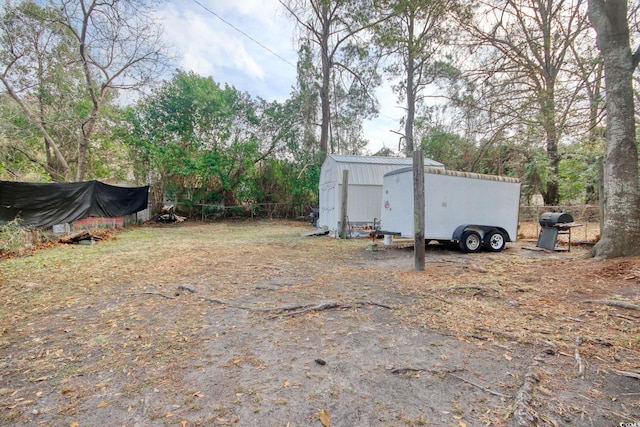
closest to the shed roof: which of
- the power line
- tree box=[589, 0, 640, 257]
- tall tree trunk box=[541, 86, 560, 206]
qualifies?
tall tree trunk box=[541, 86, 560, 206]

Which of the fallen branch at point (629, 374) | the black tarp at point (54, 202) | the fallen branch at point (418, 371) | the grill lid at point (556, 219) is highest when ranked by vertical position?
the black tarp at point (54, 202)

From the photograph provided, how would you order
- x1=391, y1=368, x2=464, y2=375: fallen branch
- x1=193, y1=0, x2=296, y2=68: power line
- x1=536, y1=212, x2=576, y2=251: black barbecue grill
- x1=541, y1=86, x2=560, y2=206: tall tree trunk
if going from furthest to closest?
1. x1=193, y1=0, x2=296, y2=68: power line
2. x1=541, y1=86, x2=560, y2=206: tall tree trunk
3. x1=536, y1=212, x2=576, y2=251: black barbecue grill
4. x1=391, y1=368, x2=464, y2=375: fallen branch

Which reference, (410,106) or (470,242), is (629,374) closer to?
(470,242)

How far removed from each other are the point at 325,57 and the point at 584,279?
18.0 meters

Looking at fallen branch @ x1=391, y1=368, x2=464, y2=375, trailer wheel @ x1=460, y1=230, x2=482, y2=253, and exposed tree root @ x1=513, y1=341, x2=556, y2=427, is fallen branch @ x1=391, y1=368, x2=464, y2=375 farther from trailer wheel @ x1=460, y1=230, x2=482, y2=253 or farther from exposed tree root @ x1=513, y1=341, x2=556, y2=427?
trailer wheel @ x1=460, y1=230, x2=482, y2=253

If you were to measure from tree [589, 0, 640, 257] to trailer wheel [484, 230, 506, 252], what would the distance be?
9.25ft

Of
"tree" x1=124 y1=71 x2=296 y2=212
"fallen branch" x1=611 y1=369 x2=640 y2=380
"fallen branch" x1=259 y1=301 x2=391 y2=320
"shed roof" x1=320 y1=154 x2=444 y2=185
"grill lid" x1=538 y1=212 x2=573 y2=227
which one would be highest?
"tree" x1=124 y1=71 x2=296 y2=212

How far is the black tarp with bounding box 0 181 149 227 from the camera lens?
777 centimetres

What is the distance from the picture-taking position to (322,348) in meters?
2.66

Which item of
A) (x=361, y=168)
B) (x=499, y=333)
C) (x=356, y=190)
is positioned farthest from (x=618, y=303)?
(x=361, y=168)

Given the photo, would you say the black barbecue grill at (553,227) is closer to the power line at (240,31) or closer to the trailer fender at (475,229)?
the trailer fender at (475,229)

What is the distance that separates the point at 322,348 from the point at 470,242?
6.65 m

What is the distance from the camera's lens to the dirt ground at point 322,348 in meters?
1.83

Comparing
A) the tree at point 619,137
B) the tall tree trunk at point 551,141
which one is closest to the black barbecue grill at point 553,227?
the tall tree trunk at point 551,141
